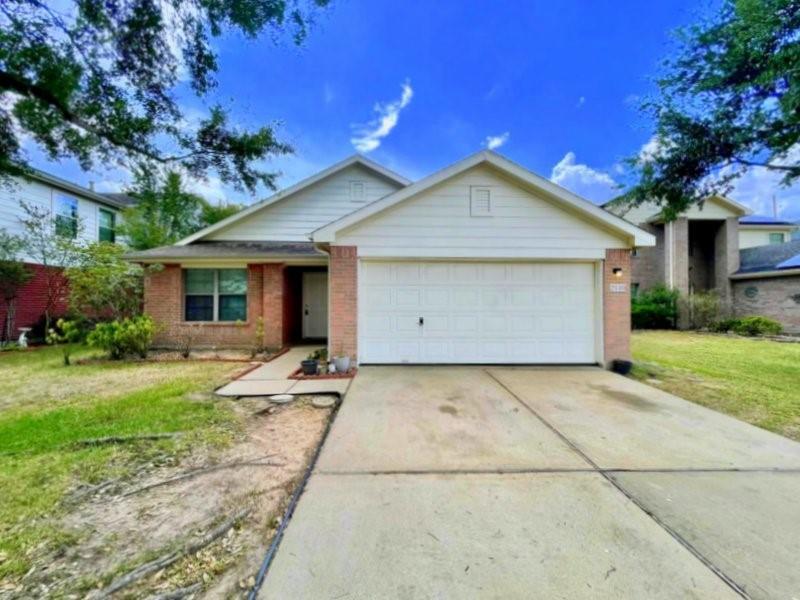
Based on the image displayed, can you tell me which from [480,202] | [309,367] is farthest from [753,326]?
[309,367]

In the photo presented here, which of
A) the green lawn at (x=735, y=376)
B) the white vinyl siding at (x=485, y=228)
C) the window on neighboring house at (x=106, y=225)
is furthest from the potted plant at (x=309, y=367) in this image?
the window on neighboring house at (x=106, y=225)

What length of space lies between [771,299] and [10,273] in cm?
3025

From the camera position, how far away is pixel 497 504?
2758 millimetres

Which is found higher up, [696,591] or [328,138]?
[328,138]

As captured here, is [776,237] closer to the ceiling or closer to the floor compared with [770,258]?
closer to the ceiling

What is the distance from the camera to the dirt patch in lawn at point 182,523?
6.84 ft

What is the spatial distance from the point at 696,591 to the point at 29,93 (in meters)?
9.96

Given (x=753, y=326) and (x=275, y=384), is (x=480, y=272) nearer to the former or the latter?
(x=275, y=384)

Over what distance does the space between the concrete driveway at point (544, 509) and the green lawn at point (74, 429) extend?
1.73 meters

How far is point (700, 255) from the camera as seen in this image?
20.2 meters

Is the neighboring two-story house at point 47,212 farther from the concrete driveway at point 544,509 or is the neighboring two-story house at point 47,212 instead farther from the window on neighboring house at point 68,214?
the concrete driveway at point 544,509

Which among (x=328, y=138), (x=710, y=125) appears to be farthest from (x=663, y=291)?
(x=328, y=138)

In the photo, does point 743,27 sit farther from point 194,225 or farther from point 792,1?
point 194,225

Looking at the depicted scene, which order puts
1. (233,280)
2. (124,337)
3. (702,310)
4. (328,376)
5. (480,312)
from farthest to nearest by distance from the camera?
(702,310)
(233,280)
(124,337)
(480,312)
(328,376)
